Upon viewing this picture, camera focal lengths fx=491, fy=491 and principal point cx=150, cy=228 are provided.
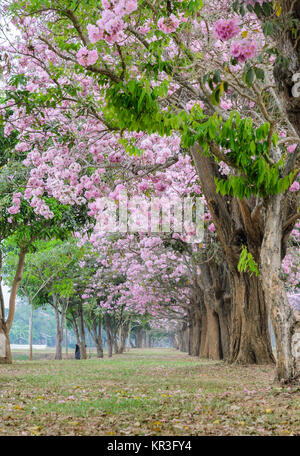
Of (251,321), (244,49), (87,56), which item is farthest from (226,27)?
(251,321)

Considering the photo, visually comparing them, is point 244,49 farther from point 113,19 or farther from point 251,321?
point 251,321

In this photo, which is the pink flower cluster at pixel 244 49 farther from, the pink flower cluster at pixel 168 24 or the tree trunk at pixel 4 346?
the tree trunk at pixel 4 346

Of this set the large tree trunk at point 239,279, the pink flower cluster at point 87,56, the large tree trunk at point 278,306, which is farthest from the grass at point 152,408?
the pink flower cluster at point 87,56

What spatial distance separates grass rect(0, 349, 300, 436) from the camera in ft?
16.1

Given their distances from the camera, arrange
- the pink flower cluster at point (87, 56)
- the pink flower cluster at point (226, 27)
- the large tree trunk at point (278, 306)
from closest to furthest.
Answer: the pink flower cluster at point (226, 27)
the pink flower cluster at point (87, 56)
the large tree trunk at point (278, 306)

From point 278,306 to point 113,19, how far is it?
193 inches

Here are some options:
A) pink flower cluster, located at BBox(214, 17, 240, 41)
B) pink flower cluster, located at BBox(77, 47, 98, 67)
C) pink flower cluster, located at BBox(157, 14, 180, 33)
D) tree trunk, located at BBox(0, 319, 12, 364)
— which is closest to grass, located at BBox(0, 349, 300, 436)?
pink flower cluster, located at BBox(214, 17, 240, 41)

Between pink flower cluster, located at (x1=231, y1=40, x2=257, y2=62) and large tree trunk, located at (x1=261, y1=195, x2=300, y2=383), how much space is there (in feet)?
11.7

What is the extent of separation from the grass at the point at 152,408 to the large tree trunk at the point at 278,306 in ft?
1.36

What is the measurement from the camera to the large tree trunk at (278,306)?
7598 millimetres

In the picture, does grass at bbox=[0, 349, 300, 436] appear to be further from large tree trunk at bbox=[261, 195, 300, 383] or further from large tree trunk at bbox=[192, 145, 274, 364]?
large tree trunk at bbox=[192, 145, 274, 364]

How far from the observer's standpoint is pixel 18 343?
95.6 metres
